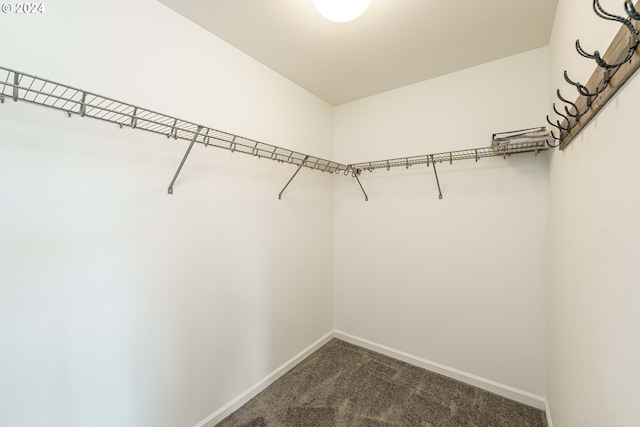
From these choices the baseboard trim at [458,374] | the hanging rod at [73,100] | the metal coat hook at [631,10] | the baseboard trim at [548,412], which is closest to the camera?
the metal coat hook at [631,10]

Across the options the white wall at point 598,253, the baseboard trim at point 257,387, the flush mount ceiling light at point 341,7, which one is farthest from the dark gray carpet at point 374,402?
the flush mount ceiling light at point 341,7

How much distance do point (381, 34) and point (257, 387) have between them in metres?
2.76

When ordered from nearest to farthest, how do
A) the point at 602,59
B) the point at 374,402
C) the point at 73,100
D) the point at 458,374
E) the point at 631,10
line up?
the point at 631,10 → the point at 602,59 → the point at 73,100 → the point at 374,402 → the point at 458,374

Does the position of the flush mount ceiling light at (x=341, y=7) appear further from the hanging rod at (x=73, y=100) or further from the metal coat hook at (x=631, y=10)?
the metal coat hook at (x=631, y=10)

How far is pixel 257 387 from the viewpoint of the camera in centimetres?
198

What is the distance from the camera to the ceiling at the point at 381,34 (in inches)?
59.3

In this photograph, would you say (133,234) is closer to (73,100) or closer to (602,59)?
(73,100)

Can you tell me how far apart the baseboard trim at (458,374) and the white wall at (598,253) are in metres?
0.54

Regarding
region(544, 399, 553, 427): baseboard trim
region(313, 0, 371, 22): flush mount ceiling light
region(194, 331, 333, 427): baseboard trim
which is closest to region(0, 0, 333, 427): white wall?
region(194, 331, 333, 427): baseboard trim

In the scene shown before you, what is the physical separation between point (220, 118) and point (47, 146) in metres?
0.92

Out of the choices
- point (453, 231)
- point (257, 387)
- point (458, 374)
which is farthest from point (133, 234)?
point (458, 374)

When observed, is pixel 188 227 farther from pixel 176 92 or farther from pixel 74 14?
pixel 74 14

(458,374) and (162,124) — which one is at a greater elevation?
(162,124)

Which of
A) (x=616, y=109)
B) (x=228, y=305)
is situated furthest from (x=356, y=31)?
(x=228, y=305)
